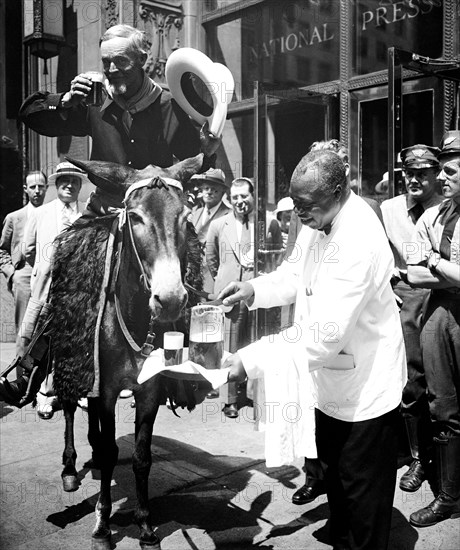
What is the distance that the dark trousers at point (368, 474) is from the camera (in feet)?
9.12

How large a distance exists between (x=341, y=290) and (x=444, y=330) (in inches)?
70.1

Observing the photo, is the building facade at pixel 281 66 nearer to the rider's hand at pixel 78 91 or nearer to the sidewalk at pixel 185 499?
the rider's hand at pixel 78 91

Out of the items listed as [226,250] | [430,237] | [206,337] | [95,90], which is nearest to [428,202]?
[430,237]

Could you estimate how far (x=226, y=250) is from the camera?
6.25 metres

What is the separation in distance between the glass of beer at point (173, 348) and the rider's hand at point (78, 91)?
55.5 inches

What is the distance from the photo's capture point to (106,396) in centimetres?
369

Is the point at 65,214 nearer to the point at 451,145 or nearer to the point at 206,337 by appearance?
the point at 206,337

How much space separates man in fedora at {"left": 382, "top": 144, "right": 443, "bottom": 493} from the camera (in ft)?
15.1

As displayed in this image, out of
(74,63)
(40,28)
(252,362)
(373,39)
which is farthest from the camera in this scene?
(373,39)

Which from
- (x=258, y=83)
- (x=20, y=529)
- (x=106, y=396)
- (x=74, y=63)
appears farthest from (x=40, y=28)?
(x=20, y=529)

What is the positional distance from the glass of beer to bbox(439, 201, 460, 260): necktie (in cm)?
188

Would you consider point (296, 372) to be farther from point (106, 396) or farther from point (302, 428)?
point (106, 396)

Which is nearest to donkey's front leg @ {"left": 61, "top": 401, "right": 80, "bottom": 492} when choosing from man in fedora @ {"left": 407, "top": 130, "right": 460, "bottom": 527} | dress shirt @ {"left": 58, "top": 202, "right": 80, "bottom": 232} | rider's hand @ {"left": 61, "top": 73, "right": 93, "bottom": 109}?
dress shirt @ {"left": 58, "top": 202, "right": 80, "bottom": 232}

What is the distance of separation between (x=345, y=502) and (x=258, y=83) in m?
3.65
